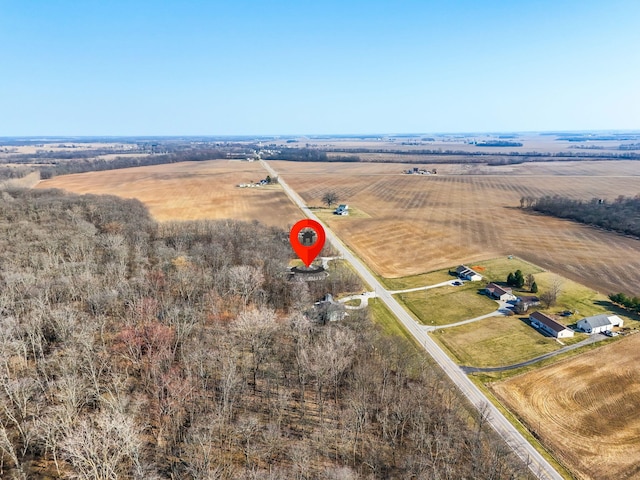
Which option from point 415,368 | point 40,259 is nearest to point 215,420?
point 415,368

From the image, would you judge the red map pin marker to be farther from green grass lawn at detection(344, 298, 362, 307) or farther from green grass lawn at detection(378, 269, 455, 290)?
green grass lawn at detection(378, 269, 455, 290)

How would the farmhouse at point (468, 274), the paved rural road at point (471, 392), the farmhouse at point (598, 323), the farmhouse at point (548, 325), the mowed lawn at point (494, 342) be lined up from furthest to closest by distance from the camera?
the farmhouse at point (468, 274) → the farmhouse at point (598, 323) → the farmhouse at point (548, 325) → the mowed lawn at point (494, 342) → the paved rural road at point (471, 392)

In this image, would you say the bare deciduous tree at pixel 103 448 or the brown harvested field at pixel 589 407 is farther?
the brown harvested field at pixel 589 407

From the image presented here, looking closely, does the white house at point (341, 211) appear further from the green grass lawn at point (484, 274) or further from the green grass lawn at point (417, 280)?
the green grass lawn at point (417, 280)

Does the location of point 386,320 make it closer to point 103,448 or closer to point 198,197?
point 103,448

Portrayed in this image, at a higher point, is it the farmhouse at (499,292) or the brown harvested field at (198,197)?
the brown harvested field at (198,197)

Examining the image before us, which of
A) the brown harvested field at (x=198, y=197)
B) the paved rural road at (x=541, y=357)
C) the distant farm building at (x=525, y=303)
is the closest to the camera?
the paved rural road at (x=541, y=357)

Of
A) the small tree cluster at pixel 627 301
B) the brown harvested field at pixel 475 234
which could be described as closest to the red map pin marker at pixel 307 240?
the brown harvested field at pixel 475 234

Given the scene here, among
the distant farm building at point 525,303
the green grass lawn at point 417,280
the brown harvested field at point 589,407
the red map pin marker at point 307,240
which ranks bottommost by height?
the brown harvested field at point 589,407

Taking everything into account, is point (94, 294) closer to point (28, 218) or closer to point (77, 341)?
point (77, 341)
